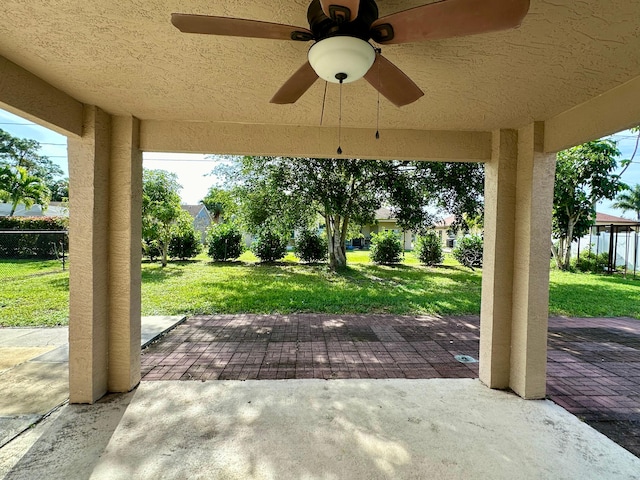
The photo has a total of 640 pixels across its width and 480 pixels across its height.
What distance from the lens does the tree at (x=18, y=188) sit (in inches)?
434

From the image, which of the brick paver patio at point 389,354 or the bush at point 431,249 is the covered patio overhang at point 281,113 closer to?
the brick paver patio at point 389,354

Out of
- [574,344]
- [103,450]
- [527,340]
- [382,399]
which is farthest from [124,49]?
[574,344]

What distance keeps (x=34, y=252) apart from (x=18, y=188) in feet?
13.4

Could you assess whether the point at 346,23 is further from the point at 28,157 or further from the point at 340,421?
the point at 28,157

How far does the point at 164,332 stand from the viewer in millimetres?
4516

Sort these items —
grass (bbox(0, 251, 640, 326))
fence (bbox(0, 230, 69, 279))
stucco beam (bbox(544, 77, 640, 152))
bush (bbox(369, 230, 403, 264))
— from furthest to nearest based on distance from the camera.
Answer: bush (bbox(369, 230, 403, 264))
fence (bbox(0, 230, 69, 279))
grass (bbox(0, 251, 640, 326))
stucco beam (bbox(544, 77, 640, 152))

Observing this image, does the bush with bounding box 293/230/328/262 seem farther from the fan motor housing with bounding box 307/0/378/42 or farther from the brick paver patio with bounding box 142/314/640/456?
the fan motor housing with bounding box 307/0/378/42

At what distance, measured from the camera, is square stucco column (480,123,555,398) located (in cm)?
284

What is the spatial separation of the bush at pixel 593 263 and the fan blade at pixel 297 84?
14.4 metres

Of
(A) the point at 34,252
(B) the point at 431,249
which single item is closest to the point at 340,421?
Answer: (B) the point at 431,249

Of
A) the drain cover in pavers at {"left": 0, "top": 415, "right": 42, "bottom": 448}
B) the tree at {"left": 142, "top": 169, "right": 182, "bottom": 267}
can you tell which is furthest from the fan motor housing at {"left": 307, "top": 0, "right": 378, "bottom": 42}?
the tree at {"left": 142, "top": 169, "right": 182, "bottom": 267}

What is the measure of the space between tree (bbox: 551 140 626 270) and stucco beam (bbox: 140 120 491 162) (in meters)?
8.75

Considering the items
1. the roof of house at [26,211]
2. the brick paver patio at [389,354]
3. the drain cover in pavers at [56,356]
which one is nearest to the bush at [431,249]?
the brick paver patio at [389,354]

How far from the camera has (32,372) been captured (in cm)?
320
